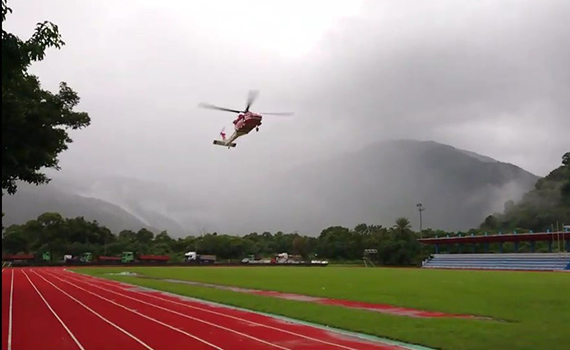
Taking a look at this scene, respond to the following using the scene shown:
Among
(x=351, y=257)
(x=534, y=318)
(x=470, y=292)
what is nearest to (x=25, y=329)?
(x=534, y=318)

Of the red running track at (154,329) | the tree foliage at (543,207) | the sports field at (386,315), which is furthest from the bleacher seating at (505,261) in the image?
the red running track at (154,329)

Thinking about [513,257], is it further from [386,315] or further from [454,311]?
[386,315]

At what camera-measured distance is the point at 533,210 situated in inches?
4348

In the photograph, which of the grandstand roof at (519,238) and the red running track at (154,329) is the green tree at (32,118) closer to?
the red running track at (154,329)

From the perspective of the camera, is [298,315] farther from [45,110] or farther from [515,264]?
[515,264]

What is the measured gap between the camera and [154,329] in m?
14.4

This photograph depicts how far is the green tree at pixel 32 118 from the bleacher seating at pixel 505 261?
49522mm

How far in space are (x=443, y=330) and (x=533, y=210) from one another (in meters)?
107

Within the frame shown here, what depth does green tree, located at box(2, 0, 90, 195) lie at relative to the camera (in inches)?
390

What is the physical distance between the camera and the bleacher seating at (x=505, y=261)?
187ft

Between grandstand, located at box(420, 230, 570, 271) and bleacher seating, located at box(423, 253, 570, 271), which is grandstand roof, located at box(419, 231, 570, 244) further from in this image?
bleacher seating, located at box(423, 253, 570, 271)

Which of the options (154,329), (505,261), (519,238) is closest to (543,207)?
(519,238)

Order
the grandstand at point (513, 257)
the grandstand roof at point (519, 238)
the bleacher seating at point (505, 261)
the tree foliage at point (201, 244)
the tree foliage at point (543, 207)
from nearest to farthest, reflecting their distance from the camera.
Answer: the bleacher seating at point (505, 261) → the grandstand at point (513, 257) → the grandstand roof at point (519, 238) → the tree foliage at point (201, 244) → the tree foliage at point (543, 207)

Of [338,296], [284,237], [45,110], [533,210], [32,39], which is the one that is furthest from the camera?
[284,237]
